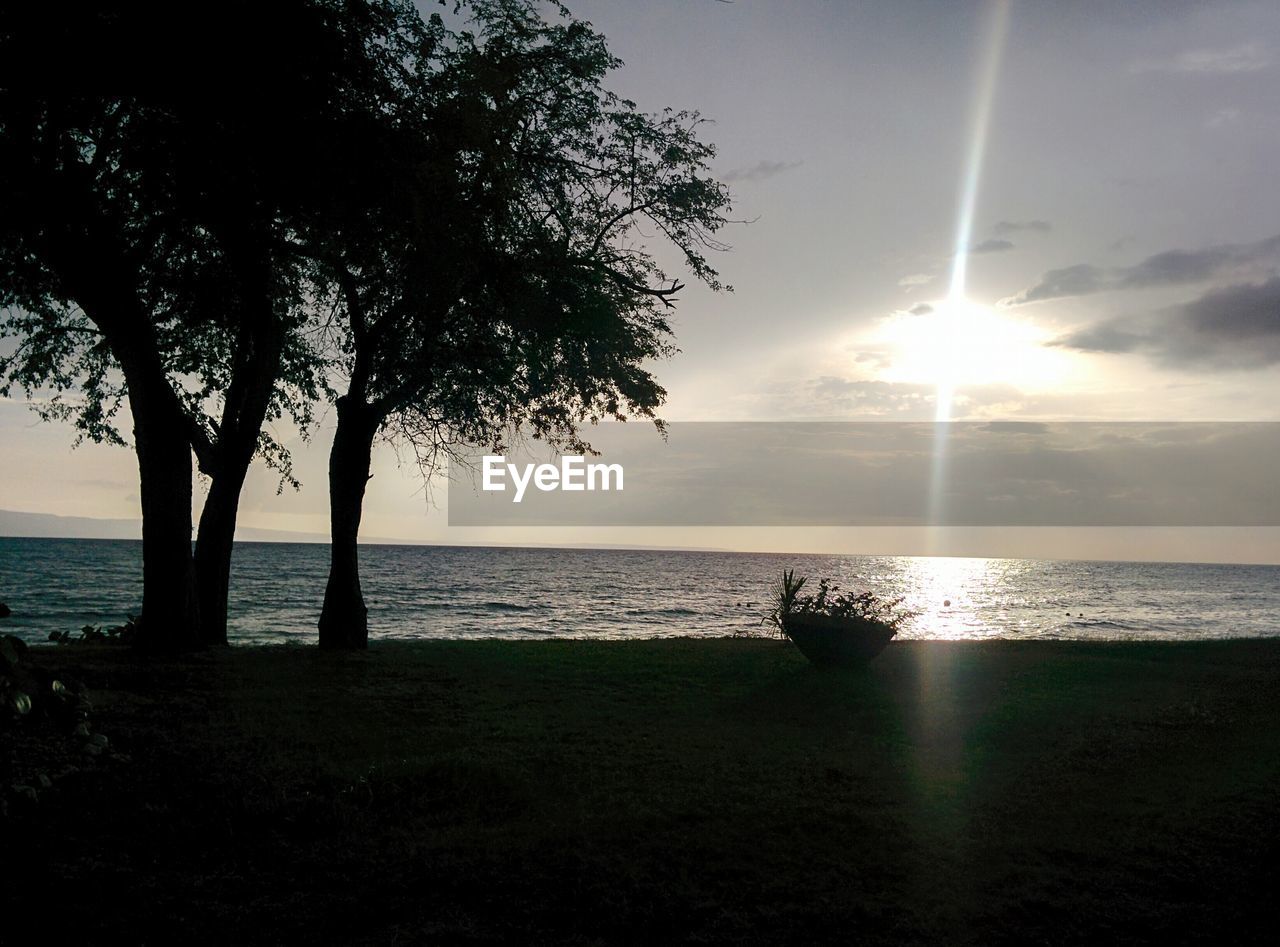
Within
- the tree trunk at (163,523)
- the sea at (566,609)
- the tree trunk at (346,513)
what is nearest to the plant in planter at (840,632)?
the tree trunk at (346,513)

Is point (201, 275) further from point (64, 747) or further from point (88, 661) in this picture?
point (64, 747)

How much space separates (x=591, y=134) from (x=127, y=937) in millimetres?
15556

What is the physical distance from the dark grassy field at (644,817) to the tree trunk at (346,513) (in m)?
4.85

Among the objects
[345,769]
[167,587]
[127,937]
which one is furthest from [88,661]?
[127,937]

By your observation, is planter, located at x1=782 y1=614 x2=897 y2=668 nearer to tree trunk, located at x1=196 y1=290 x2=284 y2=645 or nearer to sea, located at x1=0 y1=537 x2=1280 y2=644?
tree trunk, located at x1=196 y1=290 x2=284 y2=645

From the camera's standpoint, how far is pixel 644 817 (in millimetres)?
6805

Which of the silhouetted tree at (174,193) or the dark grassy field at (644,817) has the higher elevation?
the silhouetted tree at (174,193)

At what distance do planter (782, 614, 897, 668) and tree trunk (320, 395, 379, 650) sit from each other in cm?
840

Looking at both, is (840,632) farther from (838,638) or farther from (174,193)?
(174,193)

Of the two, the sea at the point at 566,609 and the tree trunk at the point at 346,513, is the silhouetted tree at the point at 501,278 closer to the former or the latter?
the tree trunk at the point at 346,513

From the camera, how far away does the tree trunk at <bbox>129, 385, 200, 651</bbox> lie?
46.6 feet

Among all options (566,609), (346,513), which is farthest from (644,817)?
(566,609)

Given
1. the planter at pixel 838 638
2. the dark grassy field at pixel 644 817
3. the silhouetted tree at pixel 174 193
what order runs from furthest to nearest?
the planter at pixel 838 638
the silhouetted tree at pixel 174 193
the dark grassy field at pixel 644 817

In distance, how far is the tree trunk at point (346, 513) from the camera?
17766 mm
